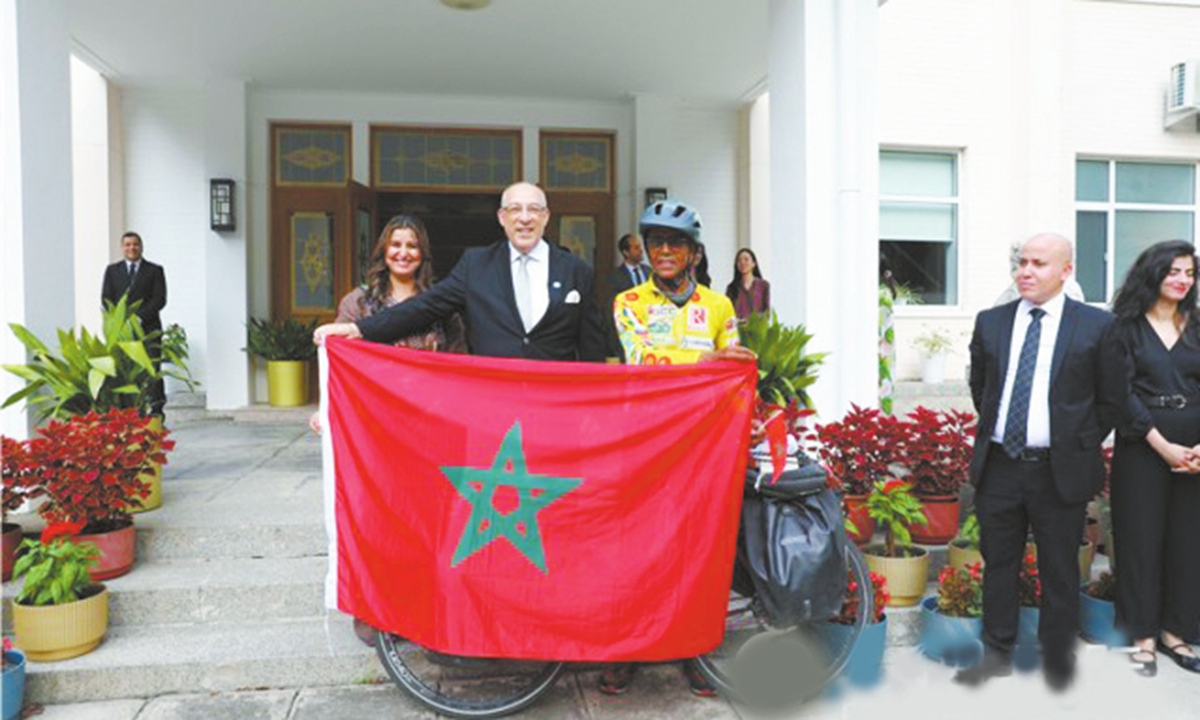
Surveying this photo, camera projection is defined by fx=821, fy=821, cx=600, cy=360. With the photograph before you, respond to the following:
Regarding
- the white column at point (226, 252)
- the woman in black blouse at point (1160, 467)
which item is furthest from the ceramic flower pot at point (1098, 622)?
the white column at point (226, 252)

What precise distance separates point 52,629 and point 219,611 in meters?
0.61

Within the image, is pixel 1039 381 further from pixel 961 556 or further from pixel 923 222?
pixel 923 222

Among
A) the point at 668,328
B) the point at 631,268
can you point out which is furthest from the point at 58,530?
the point at 631,268

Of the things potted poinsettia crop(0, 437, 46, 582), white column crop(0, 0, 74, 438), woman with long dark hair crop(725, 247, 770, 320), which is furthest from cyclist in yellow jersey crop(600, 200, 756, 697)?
woman with long dark hair crop(725, 247, 770, 320)

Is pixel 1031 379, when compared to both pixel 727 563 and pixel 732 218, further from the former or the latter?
pixel 732 218

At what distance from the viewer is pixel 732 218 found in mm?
8609

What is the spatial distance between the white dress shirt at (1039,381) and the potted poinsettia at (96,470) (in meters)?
3.43

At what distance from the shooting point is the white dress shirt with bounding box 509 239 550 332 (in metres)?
3.12

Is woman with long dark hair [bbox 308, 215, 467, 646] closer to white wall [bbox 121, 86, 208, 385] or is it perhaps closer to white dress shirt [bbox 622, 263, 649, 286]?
white dress shirt [bbox 622, 263, 649, 286]

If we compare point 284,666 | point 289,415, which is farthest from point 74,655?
point 289,415

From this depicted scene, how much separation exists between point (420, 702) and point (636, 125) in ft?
21.3

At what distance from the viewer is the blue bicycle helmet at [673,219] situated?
2949 mm

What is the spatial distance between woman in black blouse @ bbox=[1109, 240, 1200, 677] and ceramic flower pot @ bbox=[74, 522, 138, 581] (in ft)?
13.5

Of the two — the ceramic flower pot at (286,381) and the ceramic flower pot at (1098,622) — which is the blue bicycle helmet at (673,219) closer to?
the ceramic flower pot at (1098,622)
